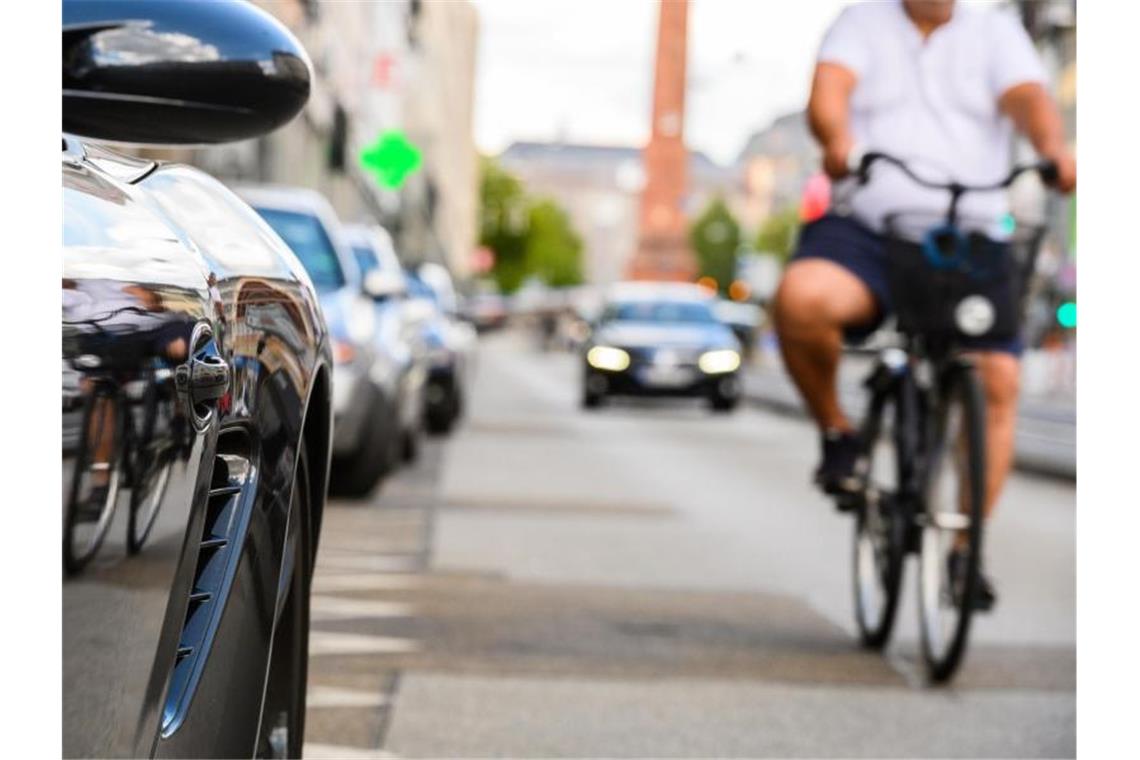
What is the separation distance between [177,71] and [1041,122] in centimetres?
387

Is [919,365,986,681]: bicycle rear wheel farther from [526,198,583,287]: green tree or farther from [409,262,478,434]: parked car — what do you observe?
[526,198,583,287]: green tree

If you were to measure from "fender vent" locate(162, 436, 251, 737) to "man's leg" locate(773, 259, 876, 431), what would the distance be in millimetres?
3573

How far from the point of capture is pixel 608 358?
1004 inches

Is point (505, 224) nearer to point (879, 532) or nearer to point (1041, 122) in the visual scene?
point (879, 532)

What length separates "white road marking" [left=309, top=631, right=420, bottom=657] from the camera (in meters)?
5.89

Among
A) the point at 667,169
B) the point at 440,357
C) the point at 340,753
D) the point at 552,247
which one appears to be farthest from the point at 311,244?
the point at 552,247

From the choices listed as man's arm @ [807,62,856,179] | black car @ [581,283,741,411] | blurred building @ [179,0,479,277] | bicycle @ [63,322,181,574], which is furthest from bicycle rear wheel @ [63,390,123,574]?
black car @ [581,283,741,411]

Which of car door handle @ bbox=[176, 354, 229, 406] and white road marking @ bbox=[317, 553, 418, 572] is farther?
white road marking @ bbox=[317, 553, 418, 572]

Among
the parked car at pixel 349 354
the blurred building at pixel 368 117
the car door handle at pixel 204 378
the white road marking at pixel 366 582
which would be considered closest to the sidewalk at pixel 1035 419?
the white road marking at pixel 366 582

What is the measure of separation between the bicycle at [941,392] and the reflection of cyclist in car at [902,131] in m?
0.08

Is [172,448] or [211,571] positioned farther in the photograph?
[211,571]
